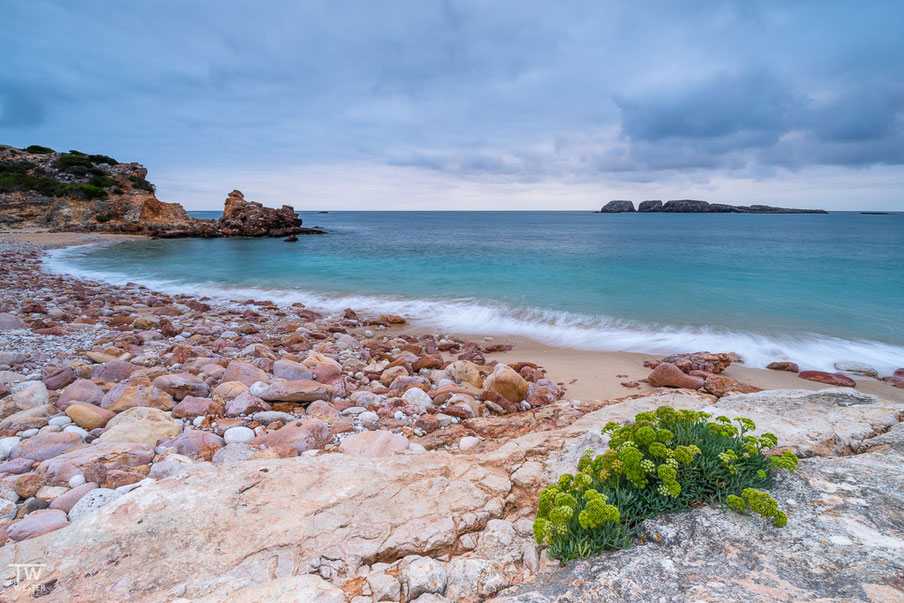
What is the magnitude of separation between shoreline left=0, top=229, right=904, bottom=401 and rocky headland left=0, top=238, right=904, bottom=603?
823mm

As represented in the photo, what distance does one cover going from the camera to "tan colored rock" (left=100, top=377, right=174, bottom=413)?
16.6 ft

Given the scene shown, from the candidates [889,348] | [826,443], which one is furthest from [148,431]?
[889,348]

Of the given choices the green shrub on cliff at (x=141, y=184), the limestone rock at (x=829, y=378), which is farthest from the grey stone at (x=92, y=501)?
the green shrub on cliff at (x=141, y=184)

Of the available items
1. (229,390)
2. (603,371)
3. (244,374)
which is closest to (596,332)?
(603,371)

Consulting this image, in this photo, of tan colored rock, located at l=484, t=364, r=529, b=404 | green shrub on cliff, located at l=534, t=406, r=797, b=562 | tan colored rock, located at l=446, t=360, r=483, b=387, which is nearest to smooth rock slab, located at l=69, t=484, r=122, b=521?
green shrub on cliff, located at l=534, t=406, r=797, b=562

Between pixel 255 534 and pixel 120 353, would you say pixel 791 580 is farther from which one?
pixel 120 353

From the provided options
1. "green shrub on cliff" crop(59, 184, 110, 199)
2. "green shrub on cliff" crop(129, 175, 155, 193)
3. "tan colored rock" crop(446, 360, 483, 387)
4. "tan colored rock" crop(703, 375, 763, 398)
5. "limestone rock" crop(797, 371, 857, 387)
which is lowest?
"limestone rock" crop(797, 371, 857, 387)

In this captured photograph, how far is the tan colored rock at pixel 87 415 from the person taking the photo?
458 centimetres

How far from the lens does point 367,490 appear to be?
3256 mm

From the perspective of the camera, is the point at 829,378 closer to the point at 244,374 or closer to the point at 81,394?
the point at 244,374

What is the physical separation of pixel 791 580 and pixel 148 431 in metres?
5.54

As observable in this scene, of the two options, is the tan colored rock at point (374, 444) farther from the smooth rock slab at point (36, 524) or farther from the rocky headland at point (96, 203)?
the rocky headland at point (96, 203)

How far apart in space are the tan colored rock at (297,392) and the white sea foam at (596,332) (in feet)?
21.7

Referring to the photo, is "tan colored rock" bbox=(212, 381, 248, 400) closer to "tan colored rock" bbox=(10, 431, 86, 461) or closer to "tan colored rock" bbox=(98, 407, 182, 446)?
"tan colored rock" bbox=(98, 407, 182, 446)
